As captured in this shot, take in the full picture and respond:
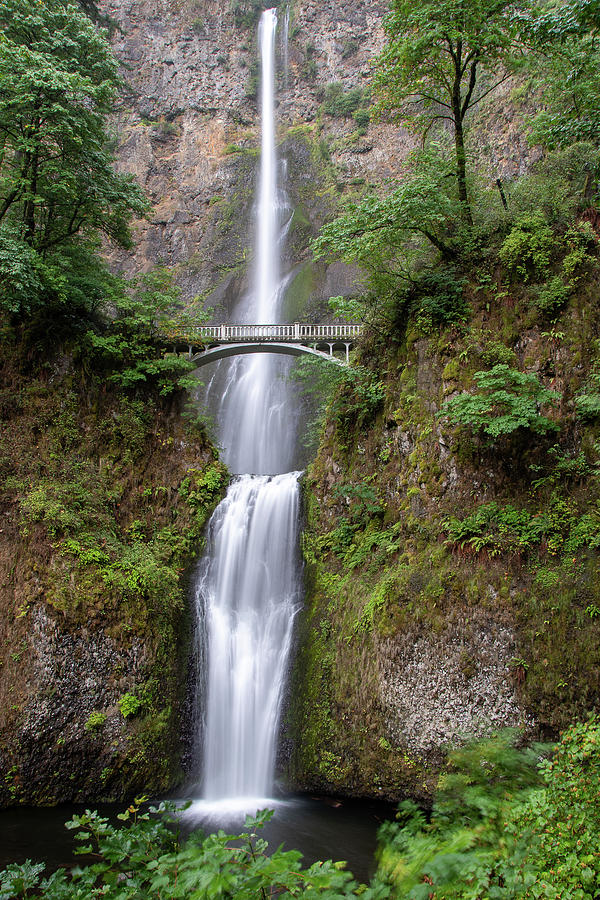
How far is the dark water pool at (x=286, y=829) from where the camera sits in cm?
715

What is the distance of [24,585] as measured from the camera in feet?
32.4

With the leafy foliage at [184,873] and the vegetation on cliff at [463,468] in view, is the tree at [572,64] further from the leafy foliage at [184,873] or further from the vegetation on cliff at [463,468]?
the leafy foliage at [184,873]

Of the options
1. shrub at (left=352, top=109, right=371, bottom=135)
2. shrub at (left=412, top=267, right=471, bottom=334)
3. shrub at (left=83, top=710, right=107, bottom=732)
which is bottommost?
shrub at (left=83, top=710, right=107, bottom=732)

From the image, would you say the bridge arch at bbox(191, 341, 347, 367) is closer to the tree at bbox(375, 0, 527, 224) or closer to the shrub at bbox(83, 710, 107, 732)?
the tree at bbox(375, 0, 527, 224)

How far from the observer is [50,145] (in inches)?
482

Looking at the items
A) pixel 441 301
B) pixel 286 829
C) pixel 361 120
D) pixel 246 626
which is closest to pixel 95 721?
pixel 246 626

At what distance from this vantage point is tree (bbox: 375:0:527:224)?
9.12 m

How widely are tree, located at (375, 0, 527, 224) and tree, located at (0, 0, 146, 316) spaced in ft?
21.0

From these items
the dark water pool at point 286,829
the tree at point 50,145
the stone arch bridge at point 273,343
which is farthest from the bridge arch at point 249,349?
the dark water pool at point 286,829

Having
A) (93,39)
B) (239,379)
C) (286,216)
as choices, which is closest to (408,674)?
(93,39)

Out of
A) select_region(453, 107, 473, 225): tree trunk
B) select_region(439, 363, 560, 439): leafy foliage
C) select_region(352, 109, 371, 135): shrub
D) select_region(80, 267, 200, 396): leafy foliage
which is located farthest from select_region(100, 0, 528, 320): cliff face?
select_region(439, 363, 560, 439): leafy foliage

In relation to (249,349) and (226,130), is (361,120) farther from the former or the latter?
(249,349)

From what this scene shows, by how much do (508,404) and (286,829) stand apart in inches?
294

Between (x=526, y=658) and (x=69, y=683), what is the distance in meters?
7.78
